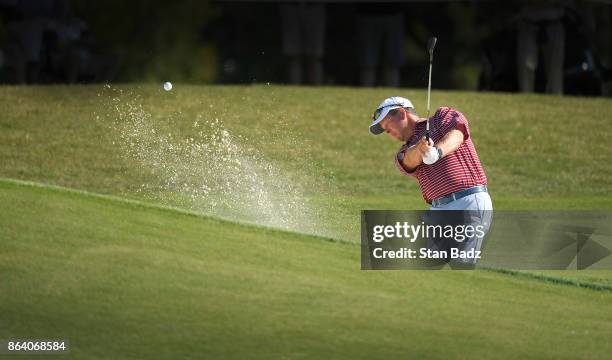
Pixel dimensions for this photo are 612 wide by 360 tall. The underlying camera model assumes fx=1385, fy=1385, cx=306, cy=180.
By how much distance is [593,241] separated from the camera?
33.8ft

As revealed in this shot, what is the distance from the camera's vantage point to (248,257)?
875 centimetres

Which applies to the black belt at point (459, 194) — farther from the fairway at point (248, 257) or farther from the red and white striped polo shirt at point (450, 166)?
the fairway at point (248, 257)

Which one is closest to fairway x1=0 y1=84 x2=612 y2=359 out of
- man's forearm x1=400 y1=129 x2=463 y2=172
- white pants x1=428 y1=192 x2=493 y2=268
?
white pants x1=428 y1=192 x2=493 y2=268

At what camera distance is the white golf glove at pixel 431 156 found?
794cm

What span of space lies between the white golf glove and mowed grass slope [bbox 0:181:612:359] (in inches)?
31.2

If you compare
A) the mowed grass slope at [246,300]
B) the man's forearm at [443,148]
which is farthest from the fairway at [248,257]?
the man's forearm at [443,148]

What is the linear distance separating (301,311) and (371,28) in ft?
41.8

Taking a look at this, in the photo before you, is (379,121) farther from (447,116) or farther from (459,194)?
(459,194)

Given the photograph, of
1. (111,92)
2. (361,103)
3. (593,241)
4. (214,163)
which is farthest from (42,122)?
(593,241)

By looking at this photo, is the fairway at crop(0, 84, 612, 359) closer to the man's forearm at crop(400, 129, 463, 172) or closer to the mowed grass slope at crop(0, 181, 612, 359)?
the mowed grass slope at crop(0, 181, 612, 359)

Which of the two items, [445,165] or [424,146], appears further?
[445,165]

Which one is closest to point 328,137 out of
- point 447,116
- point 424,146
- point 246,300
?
point 447,116

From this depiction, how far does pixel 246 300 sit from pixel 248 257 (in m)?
1.06

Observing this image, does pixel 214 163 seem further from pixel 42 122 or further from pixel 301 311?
pixel 301 311
